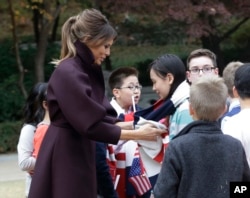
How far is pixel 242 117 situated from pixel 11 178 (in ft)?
22.5

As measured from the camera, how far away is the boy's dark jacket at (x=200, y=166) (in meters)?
3.16

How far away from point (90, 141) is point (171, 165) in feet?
2.05

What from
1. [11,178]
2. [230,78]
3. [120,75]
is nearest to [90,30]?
[120,75]

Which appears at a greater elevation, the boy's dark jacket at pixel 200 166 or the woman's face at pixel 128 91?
the woman's face at pixel 128 91

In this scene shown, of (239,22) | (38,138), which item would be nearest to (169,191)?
Answer: (38,138)

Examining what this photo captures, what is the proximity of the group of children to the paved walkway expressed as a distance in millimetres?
3564

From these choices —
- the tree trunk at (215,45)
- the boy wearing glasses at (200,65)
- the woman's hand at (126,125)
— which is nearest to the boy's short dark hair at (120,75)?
the boy wearing glasses at (200,65)

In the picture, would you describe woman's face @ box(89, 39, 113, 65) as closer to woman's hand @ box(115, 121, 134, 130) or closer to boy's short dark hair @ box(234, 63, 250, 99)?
woman's hand @ box(115, 121, 134, 130)

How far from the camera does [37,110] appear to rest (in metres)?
4.82

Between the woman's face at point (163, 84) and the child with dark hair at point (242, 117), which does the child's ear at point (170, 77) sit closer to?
the woman's face at point (163, 84)

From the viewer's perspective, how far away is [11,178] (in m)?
9.84

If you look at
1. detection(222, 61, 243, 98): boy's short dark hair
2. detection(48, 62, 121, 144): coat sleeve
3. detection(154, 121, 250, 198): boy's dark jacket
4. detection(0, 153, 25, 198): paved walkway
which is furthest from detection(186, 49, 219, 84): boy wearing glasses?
detection(0, 153, 25, 198): paved walkway

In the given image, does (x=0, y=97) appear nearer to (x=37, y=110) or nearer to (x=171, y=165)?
(x=37, y=110)

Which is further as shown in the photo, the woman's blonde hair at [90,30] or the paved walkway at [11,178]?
the paved walkway at [11,178]
